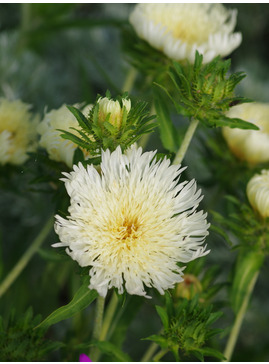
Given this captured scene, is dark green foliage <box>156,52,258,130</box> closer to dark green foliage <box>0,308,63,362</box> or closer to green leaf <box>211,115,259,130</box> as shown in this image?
green leaf <box>211,115,259,130</box>

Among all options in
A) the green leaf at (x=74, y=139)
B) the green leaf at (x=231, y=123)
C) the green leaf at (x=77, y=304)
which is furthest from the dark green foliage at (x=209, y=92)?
the green leaf at (x=77, y=304)

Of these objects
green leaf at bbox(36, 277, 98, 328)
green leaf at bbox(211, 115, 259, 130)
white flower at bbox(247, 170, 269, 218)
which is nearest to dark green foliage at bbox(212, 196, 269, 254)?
white flower at bbox(247, 170, 269, 218)

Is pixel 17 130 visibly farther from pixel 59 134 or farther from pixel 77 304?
pixel 77 304

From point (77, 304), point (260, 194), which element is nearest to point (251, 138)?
point (260, 194)

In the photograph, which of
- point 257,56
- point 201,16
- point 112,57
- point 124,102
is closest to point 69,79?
point 112,57

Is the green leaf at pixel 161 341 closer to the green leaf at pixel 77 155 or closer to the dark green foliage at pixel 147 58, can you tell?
the green leaf at pixel 77 155
